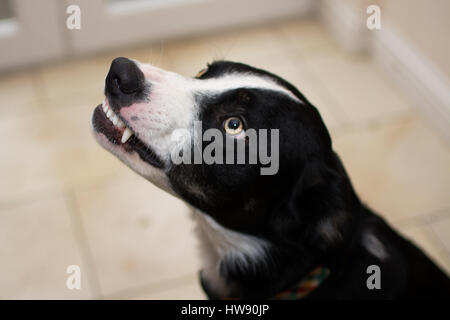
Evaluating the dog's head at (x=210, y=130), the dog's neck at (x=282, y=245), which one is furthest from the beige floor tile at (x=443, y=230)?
the dog's head at (x=210, y=130)

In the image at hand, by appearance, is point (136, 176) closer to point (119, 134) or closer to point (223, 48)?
point (223, 48)

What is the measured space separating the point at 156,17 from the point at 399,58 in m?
1.58

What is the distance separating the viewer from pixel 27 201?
2.84 meters

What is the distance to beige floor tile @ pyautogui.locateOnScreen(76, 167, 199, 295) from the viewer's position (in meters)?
2.55

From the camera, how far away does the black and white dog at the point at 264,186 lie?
1.56m

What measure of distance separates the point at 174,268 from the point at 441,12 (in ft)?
6.30

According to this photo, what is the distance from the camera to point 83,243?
2.66m

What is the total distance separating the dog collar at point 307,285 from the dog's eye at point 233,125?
528mm

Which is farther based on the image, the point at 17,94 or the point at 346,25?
the point at 346,25

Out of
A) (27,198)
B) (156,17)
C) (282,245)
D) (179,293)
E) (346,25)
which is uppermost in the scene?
(156,17)

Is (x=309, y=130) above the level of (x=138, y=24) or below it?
below

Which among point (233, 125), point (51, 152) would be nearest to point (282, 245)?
point (233, 125)
